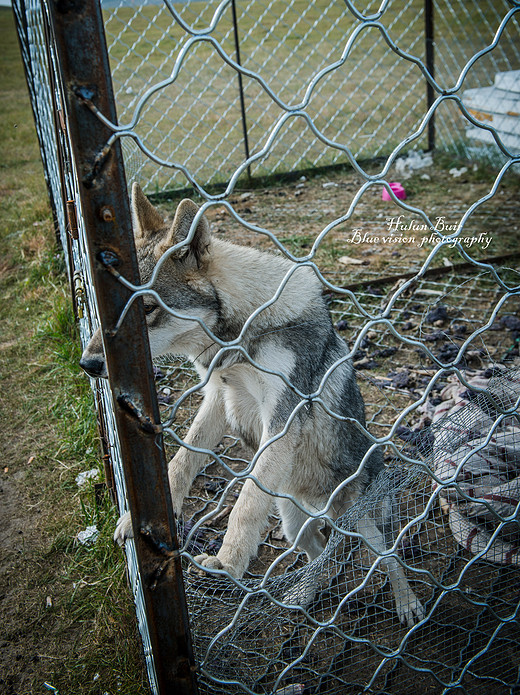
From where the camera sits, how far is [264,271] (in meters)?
2.48

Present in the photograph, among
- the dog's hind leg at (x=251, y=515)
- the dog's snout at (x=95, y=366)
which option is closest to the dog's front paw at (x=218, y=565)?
the dog's hind leg at (x=251, y=515)

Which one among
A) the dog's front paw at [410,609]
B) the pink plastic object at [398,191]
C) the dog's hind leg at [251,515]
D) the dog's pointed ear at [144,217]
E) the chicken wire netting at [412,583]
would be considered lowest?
the dog's front paw at [410,609]

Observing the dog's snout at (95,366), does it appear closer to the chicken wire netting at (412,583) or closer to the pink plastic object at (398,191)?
the chicken wire netting at (412,583)

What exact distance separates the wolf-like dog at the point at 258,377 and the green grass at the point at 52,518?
0.52m

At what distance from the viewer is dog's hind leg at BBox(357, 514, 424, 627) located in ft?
7.91

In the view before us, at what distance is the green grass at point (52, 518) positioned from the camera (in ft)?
7.32

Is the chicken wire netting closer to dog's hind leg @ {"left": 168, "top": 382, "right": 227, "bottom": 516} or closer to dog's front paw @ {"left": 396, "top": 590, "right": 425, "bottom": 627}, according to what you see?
dog's front paw @ {"left": 396, "top": 590, "right": 425, "bottom": 627}

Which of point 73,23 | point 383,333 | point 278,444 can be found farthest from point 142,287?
point 383,333

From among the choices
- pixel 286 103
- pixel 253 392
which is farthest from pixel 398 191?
pixel 286 103

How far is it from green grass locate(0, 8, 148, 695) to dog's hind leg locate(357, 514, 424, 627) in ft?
3.42

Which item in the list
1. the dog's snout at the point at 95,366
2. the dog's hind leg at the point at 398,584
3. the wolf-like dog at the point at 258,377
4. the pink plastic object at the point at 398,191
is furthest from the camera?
the pink plastic object at the point at 398,191

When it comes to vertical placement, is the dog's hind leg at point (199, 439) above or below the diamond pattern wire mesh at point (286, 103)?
below

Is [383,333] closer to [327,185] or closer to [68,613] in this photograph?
[68,613]

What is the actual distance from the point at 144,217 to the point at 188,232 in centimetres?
75
